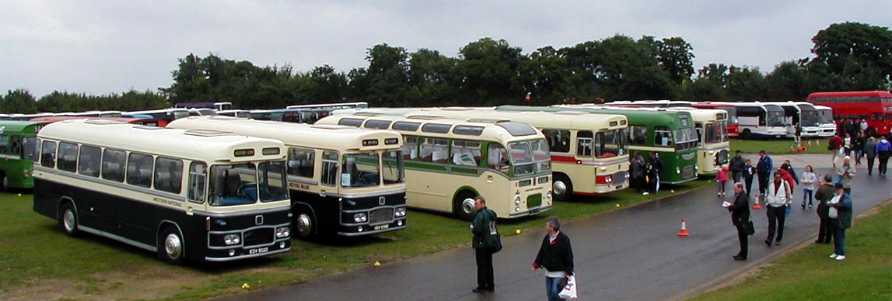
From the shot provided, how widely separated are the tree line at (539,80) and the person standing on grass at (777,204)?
180ft

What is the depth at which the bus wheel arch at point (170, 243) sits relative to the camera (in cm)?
1834

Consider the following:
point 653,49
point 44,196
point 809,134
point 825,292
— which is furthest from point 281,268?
point 653,49

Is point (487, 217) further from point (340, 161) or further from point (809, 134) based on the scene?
point (809, 134)

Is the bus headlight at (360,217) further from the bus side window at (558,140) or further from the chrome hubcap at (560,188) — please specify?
the chrome hubcap at (560,188)

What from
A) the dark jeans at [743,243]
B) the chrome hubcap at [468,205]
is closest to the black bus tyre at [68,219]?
the chrome hubcap at [468,205]

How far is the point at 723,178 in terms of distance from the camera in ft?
100

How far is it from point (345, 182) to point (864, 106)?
170 ft

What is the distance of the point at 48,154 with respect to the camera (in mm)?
22734

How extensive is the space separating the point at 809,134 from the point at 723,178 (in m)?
32.3

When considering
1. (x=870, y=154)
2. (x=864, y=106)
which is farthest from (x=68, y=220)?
(x=864, y=106)

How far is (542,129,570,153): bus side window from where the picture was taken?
29.2m

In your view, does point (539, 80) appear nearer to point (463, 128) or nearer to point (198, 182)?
point (463, 128)

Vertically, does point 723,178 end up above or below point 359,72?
below

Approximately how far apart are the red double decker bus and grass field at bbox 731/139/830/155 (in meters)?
5.13
